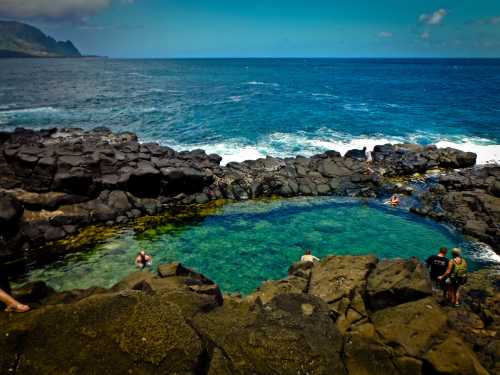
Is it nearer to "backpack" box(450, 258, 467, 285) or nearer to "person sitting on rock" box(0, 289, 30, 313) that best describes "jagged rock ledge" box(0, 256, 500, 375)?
"person sitting on rock" box(0, 289, 30, 313)

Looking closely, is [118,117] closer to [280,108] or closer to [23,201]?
[280,108]

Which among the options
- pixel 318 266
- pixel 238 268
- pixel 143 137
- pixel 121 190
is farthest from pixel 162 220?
pixel 143 137

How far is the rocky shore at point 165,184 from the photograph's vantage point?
84.6 ft

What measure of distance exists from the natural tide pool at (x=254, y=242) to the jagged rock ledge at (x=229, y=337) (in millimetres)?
8647

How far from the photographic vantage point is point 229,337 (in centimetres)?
905

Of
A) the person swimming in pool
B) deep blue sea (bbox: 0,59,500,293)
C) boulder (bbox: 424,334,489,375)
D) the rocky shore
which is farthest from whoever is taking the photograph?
the person swimming in pool

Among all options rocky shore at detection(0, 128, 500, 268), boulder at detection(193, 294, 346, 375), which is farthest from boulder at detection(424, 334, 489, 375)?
rocky shore at detection(0, 128, 500, 268)

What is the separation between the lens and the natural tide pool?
70.0ft

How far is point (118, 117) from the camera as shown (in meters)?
65.2

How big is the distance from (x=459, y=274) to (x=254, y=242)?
43.2ft

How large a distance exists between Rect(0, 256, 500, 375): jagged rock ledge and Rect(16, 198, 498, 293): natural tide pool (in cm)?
865

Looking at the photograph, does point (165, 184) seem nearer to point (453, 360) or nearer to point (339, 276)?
point (339, 276)

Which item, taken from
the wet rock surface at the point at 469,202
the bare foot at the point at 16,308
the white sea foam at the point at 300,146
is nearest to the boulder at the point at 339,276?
the bare foot at the point at 16,308

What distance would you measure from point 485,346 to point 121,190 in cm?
2720
